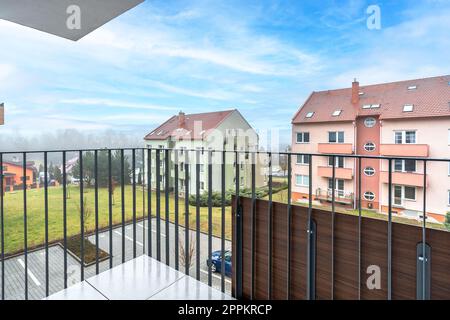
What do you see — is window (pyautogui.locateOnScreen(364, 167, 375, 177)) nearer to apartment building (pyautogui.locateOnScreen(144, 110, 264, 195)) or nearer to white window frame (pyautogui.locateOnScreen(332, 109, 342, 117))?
apartment building (pyautogui.locateOnScreen(144, 110, 264, 195))

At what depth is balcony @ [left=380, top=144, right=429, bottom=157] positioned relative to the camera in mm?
2465

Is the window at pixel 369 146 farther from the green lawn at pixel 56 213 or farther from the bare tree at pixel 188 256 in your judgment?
the bare tree at pixel 188 256

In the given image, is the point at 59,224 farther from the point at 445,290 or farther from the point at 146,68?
the point at 146,68

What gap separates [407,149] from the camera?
8.44ft

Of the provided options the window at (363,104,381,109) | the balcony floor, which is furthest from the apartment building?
the window at (363,104,381,109)

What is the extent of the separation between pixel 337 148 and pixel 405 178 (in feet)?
4.22

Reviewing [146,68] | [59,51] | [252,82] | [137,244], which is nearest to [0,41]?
Result: [59,51]

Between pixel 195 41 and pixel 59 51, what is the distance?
1842mm

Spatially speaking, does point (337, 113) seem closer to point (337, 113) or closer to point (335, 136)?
point (337, 113)

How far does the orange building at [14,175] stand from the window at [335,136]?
277cm

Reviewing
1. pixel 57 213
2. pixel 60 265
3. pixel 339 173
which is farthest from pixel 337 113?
pixel 60 265

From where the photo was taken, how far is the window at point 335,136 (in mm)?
2826

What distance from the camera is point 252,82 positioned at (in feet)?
12.5

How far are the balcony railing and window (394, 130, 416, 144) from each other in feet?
4.43
